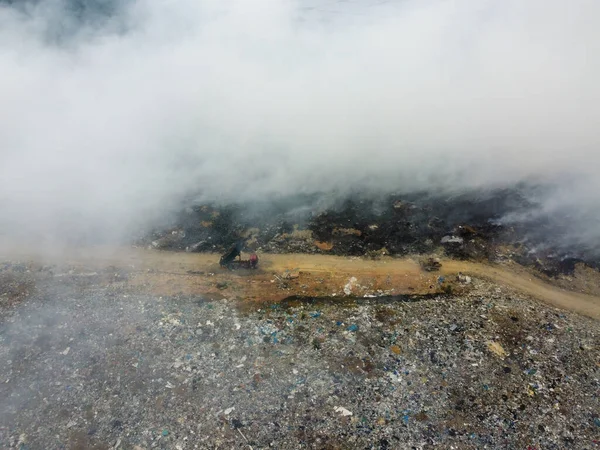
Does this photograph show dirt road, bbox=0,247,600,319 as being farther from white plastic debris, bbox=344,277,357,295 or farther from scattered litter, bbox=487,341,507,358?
scattered litter, bbox=487,341,507,358

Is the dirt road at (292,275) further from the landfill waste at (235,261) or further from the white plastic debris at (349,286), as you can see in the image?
the landfill waste at (235,261)

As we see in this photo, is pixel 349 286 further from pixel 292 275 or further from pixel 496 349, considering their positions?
pixel 496 349

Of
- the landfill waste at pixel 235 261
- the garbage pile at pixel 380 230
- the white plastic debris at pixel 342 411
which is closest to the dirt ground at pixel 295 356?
the white plastic debris at pixel 342 411

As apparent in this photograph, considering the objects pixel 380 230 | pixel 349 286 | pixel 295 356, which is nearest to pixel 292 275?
pixel 349 286

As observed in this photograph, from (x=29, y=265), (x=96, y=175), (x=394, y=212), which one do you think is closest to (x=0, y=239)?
(x=29, y=265)

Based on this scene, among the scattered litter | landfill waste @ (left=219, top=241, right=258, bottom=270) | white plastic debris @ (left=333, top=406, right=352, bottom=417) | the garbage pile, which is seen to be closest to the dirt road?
landfill waste @ (left=219, top=241, right=258, bottom=270)
